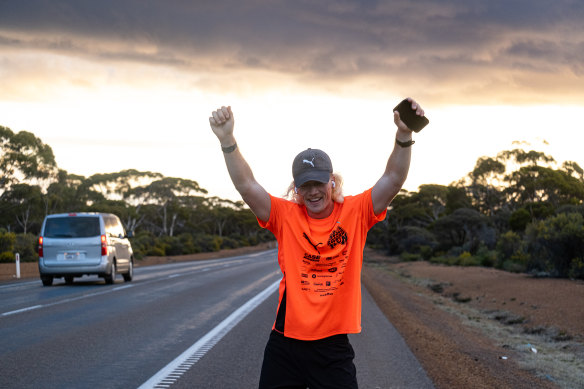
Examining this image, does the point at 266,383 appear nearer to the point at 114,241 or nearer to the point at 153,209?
the point at 114,241

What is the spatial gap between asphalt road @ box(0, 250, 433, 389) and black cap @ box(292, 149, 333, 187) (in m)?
3.24

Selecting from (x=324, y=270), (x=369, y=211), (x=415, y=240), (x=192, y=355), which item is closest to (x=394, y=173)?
(x=369, y=211)

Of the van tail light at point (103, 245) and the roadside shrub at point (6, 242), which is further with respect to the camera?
the roadside shrub at point (6, 242)

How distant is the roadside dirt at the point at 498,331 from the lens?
6.67 metres

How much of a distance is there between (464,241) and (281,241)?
132 feet

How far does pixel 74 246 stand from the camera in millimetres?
17016

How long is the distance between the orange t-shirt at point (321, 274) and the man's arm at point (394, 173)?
76 millimetres

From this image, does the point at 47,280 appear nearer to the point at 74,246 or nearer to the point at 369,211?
the point at 74,246

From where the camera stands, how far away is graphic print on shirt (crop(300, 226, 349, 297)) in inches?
123

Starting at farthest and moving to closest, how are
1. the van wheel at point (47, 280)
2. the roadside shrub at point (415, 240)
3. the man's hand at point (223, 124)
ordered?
1. the roadside shrub at point (415, 240)
2. the van wheel at point (47, 280)
3. the man's hand at point (223, 124)

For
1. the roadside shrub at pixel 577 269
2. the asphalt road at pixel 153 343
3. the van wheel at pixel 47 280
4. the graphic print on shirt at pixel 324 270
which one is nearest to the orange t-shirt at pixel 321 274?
the graphic print on shirt at pixel 324 270

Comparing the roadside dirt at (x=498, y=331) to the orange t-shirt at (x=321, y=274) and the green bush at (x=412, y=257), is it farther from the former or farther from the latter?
the green bush at (x=412, y=257)

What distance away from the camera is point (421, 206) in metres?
73.4

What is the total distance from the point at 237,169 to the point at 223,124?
24 cm
